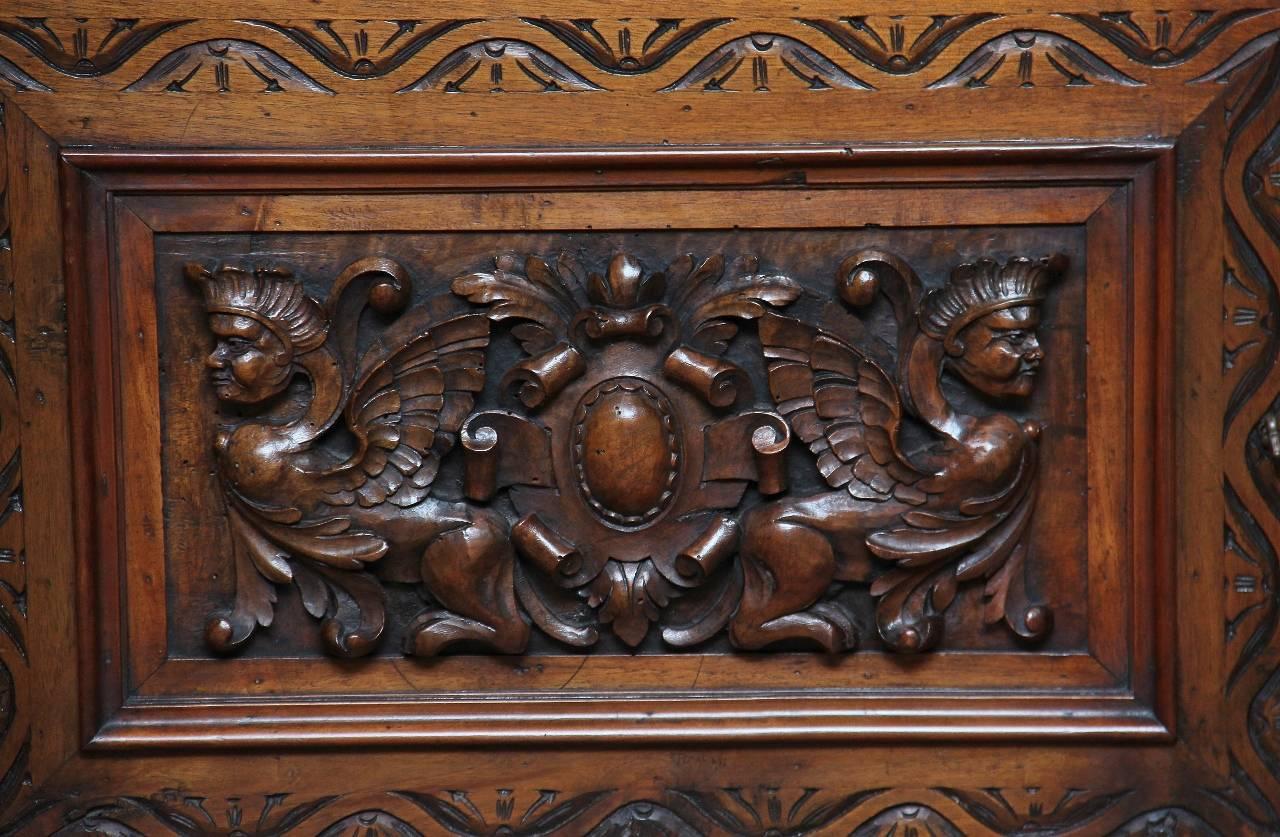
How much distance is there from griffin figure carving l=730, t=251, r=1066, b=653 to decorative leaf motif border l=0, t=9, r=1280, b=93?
17cm

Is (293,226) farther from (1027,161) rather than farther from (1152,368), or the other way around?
(1152,368)

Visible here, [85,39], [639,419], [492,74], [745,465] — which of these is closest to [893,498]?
[745,465]

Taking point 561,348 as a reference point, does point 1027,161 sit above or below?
above

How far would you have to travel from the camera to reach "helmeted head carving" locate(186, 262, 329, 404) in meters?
1.12

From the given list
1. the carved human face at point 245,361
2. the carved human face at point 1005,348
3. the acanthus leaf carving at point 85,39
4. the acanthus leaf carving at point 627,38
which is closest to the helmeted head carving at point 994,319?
the carved human face at point 1005,348

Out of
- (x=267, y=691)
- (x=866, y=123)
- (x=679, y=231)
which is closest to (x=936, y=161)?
(x=866, y=123)

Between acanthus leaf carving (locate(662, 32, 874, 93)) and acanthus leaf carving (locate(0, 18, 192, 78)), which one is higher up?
acanthus leaf carving (locate(0, 18, 192, 78))

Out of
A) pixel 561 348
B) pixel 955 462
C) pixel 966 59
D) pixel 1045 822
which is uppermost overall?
pixel 966 59

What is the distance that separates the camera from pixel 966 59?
110 centimetres

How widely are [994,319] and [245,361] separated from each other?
662mm

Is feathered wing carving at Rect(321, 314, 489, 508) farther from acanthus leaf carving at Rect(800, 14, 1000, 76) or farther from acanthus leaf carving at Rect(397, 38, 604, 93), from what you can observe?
acanthus leaf carving at Rect(800, 14, 1000, 76)

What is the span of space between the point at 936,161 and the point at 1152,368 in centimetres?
27

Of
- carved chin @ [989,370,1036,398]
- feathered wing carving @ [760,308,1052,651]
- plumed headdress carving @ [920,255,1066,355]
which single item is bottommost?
feathered wing carving @ [760,308,1052,651]

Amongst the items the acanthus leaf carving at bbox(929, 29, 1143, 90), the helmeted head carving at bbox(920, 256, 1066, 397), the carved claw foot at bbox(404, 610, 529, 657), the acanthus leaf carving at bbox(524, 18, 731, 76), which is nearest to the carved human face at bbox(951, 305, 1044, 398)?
the helmeted head carving at bbox(920, 256, 1066, 397)
